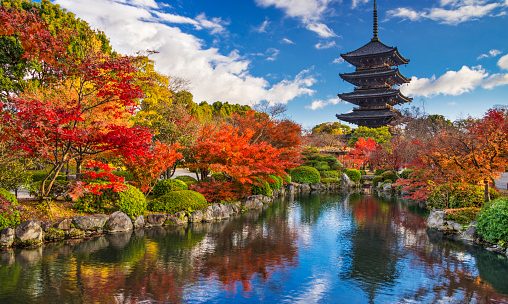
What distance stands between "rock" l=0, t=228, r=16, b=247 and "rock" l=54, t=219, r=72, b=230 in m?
1.30

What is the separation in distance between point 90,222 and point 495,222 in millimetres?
12670

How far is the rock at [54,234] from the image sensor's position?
38.3ft

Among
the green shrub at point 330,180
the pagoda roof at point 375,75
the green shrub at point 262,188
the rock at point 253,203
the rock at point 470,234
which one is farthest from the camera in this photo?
the pagoda roof at point 375,75

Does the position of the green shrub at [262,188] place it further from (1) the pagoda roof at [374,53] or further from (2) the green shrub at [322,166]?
(1) the pagoda roof at [374,53]

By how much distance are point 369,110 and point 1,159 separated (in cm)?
4236

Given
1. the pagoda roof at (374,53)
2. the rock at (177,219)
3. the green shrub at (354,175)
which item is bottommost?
the rock at (177,219)

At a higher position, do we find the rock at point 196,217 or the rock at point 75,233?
the rock at point 196,217

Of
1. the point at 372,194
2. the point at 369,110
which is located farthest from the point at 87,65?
the point at 369,110

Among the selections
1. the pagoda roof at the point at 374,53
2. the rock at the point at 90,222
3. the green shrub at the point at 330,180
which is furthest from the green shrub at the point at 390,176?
the rock at the point at 90,222

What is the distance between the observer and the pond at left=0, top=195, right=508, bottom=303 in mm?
7844

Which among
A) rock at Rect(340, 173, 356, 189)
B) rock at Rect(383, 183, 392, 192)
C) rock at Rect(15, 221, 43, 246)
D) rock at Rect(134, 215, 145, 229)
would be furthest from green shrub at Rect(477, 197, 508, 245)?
rock at Rect(340, 173, 356, 189)

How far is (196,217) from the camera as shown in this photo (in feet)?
50.6

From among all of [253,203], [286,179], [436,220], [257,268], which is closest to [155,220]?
[257,268]

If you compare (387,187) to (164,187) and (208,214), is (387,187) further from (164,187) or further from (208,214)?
(164,187)
